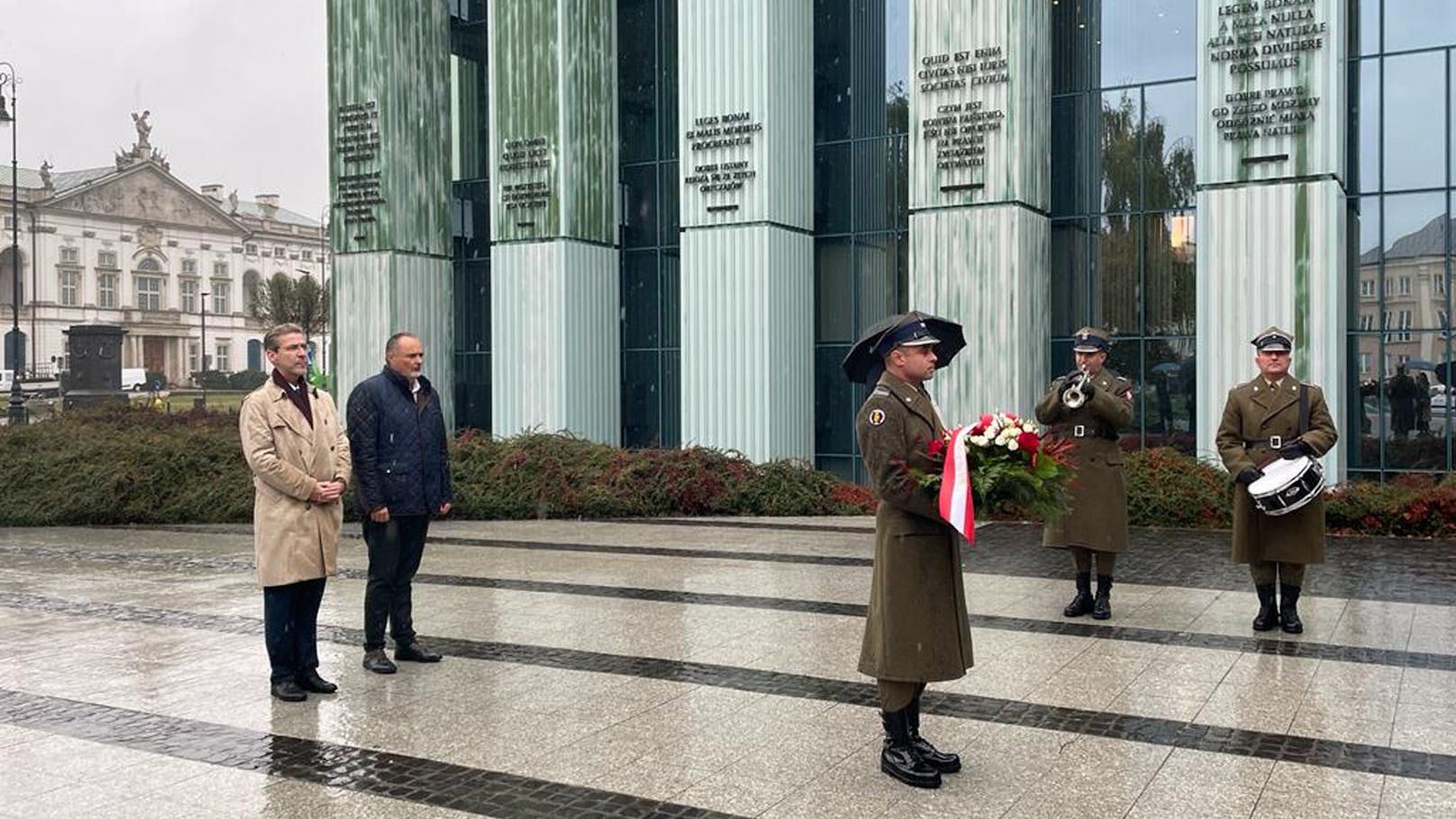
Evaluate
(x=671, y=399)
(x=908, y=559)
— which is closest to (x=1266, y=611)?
(x=908, y=559)

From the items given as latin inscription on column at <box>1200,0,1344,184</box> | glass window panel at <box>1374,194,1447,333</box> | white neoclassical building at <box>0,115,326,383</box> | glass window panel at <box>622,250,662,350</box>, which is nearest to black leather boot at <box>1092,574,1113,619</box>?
latin inscription on column at <box>1200,0,1344,184</box>

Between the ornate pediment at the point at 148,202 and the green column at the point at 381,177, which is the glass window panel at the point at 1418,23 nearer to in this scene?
the green column at the point at 381,177

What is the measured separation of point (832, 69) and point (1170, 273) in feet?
22.3

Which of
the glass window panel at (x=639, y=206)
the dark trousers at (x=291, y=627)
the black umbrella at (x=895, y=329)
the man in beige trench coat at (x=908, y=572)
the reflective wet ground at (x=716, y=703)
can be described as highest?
the glass window panel at (x=639, y=206)

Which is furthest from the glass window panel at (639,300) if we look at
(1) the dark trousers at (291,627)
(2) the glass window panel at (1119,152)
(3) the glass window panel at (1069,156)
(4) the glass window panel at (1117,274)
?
(1) the dark trousers at (291,627)

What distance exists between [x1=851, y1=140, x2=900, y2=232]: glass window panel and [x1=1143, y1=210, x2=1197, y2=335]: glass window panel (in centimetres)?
427

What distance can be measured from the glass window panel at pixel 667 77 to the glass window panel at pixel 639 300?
2024mm

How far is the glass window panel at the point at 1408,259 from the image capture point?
58.2 feet

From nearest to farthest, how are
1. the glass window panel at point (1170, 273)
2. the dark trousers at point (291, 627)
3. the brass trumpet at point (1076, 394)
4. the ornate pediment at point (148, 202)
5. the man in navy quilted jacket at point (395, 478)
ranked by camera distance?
the dark trousers at point (291, 627) < the man in navy quilted jacket at point (395, 478) < the brass trumpet at point (1076, 394) < the glass window panel at point (1170, 273) < the ornate pediment at point (148, 202)

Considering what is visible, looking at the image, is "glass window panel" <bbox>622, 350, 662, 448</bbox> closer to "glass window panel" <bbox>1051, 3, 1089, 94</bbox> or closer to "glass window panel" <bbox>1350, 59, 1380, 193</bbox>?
"glass window panel" <bbox>1051, 3, 1089, 94</bbox>

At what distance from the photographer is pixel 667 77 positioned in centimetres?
2388

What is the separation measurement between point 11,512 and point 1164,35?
17.8m

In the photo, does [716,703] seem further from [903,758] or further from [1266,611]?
[1266,611]

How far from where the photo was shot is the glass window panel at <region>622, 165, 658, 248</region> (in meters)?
23.8
